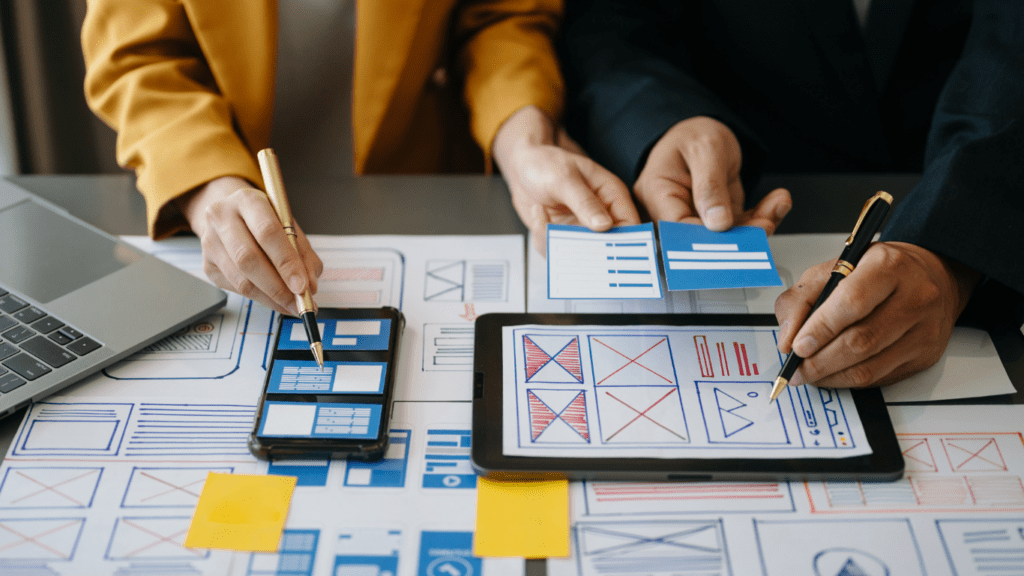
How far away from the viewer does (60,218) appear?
0.83 m

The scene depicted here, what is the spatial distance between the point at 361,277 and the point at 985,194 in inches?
26.4

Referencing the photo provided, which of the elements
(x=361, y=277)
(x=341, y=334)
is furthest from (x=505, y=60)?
(x=341, y=334)

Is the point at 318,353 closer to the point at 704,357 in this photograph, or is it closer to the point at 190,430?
the point at 190,430

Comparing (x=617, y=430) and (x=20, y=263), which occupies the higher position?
(x=20, y=263)

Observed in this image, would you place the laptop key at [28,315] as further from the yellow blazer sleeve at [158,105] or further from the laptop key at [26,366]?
the yellow blazer sleeve at [158,105]

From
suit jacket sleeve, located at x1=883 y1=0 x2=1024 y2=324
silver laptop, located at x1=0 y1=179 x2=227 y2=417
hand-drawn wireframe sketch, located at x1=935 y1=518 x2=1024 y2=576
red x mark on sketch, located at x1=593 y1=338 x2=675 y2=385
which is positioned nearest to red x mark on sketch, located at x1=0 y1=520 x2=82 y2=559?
silver laptop, located at x1=0 y1=179 x2=227 y2=417

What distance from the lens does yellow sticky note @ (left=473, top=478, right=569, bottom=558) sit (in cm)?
51

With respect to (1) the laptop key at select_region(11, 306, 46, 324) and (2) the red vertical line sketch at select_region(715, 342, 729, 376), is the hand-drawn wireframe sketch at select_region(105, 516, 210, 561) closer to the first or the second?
(1) the laptop key at select_region(11, 306, 46, 324)

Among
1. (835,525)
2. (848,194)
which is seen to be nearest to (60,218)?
(835,525)

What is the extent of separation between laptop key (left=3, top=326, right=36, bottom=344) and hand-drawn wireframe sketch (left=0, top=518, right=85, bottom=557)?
200 millimetres

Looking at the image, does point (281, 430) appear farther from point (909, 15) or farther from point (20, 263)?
point (909, 15)

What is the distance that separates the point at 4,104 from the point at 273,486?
1311 mm

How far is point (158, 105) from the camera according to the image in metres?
0.86

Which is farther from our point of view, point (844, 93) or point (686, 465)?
point (844, 93)
